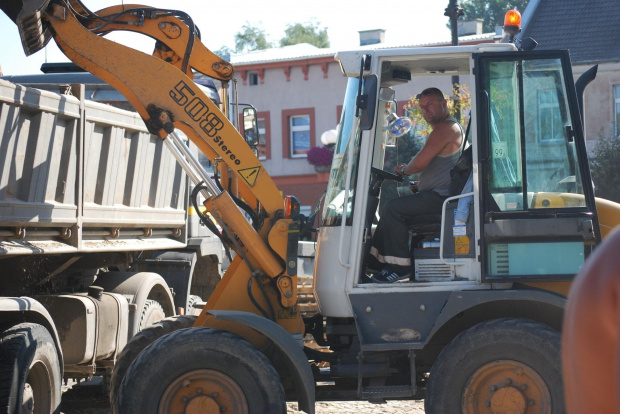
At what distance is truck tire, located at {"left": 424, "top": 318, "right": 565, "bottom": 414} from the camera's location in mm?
5371

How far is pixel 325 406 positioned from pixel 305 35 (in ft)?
212

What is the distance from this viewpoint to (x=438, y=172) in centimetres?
611

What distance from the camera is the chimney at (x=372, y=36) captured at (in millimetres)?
38691

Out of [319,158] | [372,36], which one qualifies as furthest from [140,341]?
[372,36]

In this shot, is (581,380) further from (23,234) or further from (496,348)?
(23,234)

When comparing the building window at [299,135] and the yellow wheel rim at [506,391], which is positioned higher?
the building window at [299,135]

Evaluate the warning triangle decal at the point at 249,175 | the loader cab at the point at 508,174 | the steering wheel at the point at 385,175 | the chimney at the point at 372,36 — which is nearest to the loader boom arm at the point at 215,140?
the warning triangle decal at the point at 249,175

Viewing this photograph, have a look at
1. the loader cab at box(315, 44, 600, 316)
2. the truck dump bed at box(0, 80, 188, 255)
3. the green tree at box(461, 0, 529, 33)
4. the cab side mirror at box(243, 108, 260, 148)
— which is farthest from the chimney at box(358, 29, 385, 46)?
the loader cab at box(315, 44, 600, 316)

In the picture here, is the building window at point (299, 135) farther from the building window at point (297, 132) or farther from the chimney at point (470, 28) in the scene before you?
the chimney at point (470, 28)

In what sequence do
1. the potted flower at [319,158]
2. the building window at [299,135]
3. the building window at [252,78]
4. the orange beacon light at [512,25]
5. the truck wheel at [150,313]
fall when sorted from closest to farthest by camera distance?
the orange beacon light at [512,25] → the truck wheel at [150,313] → the potted flower at [319,158] → the building window at [299,135] → the building window at [252,78]

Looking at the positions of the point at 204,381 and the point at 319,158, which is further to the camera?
the point at 319,158

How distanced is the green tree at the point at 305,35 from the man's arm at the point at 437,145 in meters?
64.5

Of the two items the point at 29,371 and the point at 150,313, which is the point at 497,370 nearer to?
the point at 29,371

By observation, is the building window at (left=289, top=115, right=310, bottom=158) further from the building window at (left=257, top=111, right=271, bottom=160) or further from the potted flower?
the potted flower
